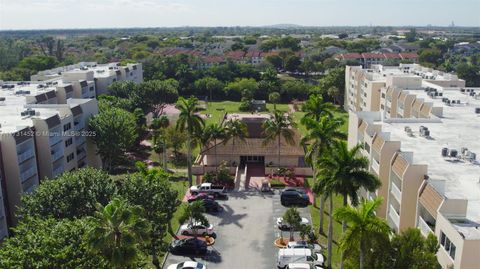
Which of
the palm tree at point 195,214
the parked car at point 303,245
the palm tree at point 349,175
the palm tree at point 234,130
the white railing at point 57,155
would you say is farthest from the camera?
the palm tree at point 234,130

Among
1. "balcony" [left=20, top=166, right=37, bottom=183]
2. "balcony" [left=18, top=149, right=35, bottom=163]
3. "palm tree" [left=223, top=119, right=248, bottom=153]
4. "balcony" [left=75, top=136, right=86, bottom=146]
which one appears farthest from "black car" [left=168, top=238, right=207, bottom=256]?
"balcony" [left=75, top=136, right=86, bottom=146]

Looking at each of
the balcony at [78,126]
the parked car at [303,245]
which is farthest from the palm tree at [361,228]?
the balcony at [78,126]

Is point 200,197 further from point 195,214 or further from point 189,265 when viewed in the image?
point 189,265

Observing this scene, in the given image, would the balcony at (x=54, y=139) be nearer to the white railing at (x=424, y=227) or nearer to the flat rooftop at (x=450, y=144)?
the flat rooftop at (x=450, y=144)

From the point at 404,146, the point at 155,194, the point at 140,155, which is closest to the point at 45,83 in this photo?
the point at 140,155

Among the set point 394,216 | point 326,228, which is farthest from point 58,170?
point 394,216
